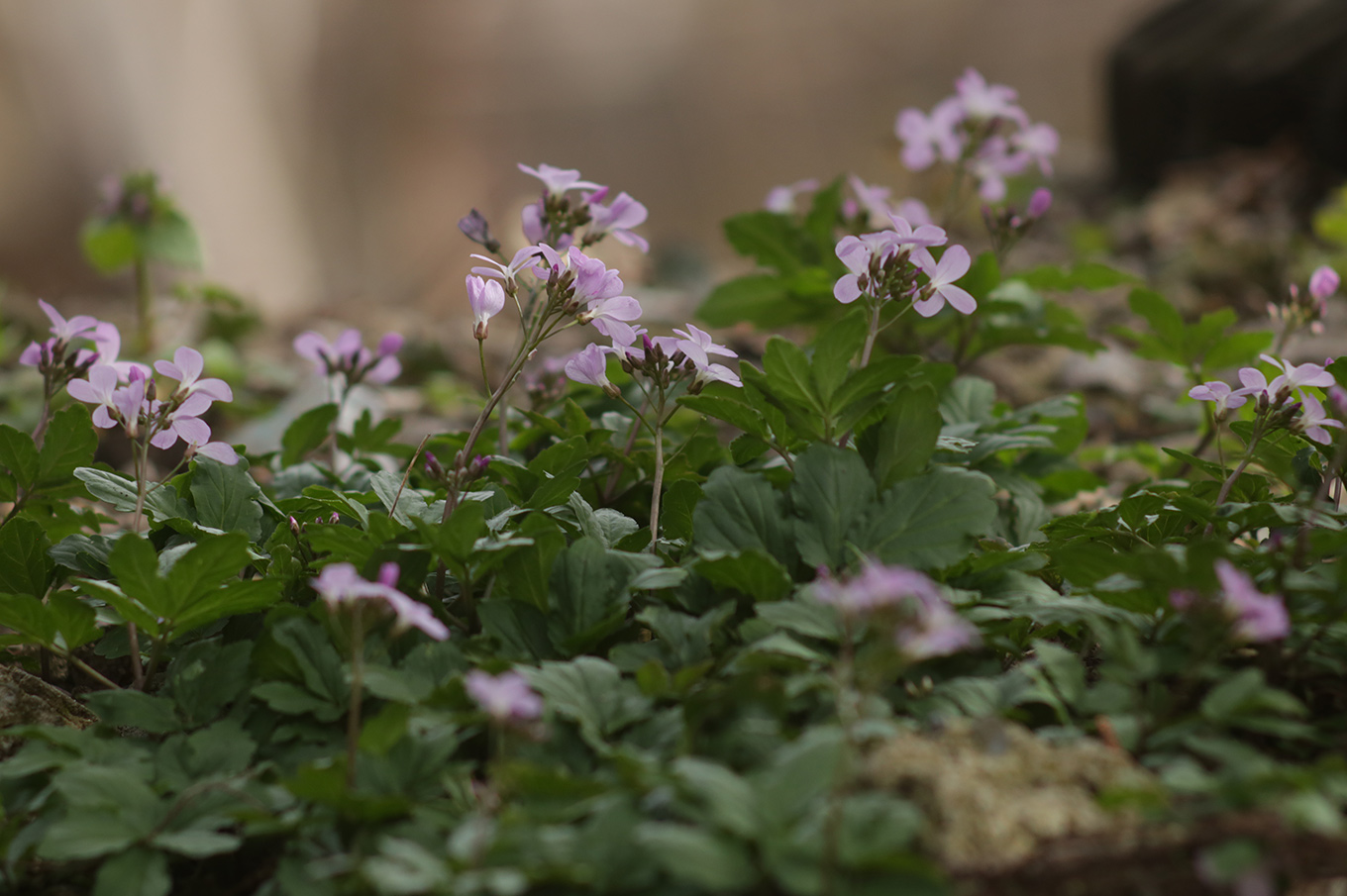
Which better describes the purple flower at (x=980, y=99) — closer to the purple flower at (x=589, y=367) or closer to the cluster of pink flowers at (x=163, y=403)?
the purple flower at (x=589, y=367)

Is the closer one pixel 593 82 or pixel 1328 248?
pixel 1328 248

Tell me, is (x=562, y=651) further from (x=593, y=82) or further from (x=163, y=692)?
(x=593, y=82)

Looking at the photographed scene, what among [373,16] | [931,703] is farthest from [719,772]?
[373,16]

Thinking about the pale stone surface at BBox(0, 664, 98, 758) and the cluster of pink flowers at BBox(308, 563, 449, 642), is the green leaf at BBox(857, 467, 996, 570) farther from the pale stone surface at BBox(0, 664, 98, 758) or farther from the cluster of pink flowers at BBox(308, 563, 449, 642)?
the pale stone surface at BBox(0, 664, 98, 758)

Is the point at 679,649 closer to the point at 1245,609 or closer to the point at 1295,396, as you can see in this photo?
the point at 1245,609

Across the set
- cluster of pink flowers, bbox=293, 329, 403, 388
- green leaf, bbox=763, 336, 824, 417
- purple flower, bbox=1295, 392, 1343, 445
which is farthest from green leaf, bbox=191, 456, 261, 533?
purple flower, bbox=1295, 392, 1343, 445

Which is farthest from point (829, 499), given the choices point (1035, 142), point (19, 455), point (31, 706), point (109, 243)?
point (109, 243)
